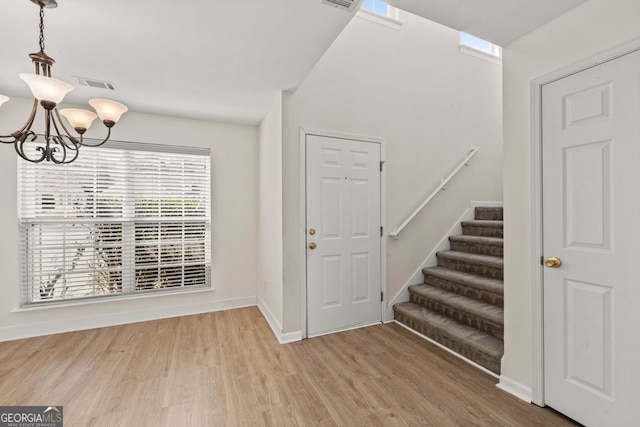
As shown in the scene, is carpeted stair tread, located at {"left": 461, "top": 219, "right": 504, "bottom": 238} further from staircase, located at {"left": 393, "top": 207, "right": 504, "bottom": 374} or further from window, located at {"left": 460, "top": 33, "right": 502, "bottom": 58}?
window, located at {"left": 460, "top": 33, "right": 502, "bottom": 58}

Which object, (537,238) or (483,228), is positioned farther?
(483,228)

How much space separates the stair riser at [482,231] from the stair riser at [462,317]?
1.14 meters

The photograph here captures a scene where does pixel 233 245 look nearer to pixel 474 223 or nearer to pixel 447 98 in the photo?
pixel 474 223

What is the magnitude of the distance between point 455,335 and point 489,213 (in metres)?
1.90

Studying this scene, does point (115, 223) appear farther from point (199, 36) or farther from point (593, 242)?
point (593, 242)

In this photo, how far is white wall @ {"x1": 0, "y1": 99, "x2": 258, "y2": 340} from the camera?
285 cm

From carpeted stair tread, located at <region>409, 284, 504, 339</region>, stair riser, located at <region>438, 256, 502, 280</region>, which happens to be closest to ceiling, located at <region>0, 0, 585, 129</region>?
stair riser, located at <region>438, 256, 502, 280</region>

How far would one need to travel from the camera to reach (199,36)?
1.92m

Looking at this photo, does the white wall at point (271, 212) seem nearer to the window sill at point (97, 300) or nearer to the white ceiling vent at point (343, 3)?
the window sill at point (97, 300)

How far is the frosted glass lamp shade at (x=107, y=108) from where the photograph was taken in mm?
1884

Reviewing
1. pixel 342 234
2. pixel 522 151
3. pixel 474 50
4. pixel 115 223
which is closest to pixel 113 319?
pixel 115 223

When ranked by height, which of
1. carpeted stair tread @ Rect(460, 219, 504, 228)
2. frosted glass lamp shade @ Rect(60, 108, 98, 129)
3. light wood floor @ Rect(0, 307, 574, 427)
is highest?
frosted glass lamp shade @ Rect(60, 108, 98, 129)

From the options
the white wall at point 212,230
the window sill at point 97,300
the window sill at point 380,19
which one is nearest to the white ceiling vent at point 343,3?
the window sill at point 380,19

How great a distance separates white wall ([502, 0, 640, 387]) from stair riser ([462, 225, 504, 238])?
1397 millimetres
